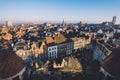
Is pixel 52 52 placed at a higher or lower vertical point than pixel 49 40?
lower

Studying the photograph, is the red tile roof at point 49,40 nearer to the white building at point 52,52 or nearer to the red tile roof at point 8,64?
the white building at point 52,52

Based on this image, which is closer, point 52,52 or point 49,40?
Answer: point 52,52

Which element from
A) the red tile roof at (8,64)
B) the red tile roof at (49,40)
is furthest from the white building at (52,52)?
the red tile roof at (8,64)

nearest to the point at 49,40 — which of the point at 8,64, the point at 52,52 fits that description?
the point at 52,52

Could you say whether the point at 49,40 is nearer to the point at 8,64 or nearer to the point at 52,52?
the point at 52,52

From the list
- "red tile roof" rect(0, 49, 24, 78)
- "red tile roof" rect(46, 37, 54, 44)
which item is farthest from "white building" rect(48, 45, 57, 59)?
"red tile roof" rect(0, 49, 24, 78)

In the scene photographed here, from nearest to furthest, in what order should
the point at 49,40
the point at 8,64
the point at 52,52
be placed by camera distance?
the point at 8,64 → the point at 52,52 → the point at 49,40

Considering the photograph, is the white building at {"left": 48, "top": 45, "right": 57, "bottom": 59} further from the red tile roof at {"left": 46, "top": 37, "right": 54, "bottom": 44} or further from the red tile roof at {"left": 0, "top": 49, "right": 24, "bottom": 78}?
the red tile roof at {"left": 0, "top": 49, "right": 24, "bottom": 78}

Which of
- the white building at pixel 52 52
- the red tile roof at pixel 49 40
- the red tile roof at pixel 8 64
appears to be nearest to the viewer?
the red tile roof at pixel 8 64

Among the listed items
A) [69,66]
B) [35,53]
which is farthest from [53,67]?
[35,53]
